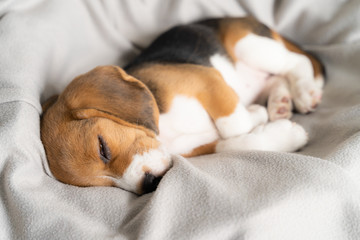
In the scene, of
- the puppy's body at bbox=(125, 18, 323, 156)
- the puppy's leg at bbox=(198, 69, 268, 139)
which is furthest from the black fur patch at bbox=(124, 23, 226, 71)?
the puppy's leg at bbox=(198, 69, 268, 139)

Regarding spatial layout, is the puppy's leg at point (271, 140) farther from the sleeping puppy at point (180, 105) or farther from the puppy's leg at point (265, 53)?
the puppy's leg at point (265, 53)

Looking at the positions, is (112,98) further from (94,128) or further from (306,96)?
(306,96)

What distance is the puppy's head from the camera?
173 cm

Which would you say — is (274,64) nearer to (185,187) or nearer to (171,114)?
(171,114)

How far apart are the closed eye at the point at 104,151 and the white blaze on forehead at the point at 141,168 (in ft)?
0.34

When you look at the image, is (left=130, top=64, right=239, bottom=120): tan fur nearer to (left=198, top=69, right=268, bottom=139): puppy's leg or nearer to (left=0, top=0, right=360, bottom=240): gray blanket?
(left=198, top=69, right=268, bottom=139): puppy's leg

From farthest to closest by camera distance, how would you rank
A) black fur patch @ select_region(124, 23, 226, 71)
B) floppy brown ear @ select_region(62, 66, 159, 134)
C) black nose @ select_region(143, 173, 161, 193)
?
black fur patch @ select_region(124, 23, 226, 71) → floppy brown ear @ select_region(62, 66, 159, 134) → black nose @ select_region(143, 173, 161, 193)

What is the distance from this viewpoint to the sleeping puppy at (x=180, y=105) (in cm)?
175

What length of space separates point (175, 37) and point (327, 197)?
1671mm

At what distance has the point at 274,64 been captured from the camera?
108 inches

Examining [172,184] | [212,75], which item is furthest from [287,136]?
[172,184]

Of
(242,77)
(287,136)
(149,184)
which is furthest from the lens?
(242,77)

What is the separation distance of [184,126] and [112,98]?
0.55m

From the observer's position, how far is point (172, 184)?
5.03 feet
